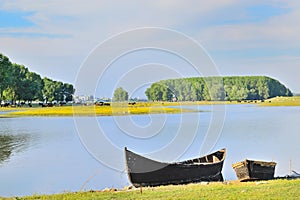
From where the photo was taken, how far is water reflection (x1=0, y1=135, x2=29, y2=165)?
26.2m

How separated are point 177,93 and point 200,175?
22474 millimetres

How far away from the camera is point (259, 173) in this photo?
16.0 meters

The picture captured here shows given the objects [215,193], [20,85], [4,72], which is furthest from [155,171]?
[20,85]

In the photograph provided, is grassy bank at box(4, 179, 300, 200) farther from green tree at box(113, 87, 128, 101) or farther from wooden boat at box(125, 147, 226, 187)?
green tree at box(113, 87, 128, 101)

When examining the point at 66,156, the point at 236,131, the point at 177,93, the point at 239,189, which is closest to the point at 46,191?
the point at 239,189

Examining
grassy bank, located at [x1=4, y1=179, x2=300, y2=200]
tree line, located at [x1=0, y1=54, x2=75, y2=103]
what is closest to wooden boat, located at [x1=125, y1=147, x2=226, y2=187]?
grassy bank, located at [x1=4, y1=179, x2=300, y2=200]

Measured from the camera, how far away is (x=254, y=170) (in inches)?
626

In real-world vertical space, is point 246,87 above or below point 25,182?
above

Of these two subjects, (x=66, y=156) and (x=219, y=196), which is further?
(x=66, y=156)

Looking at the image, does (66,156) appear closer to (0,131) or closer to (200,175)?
(200,175)

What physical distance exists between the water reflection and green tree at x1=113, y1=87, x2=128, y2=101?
10.8 m

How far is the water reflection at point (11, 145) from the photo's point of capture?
2619 centimetres

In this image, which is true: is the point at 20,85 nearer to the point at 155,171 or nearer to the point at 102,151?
the point at 102,151

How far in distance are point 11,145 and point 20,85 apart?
183ft
